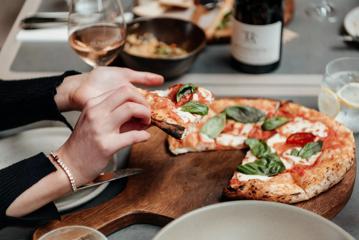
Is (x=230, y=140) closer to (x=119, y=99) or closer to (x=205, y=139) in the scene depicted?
(x=205, y=139)

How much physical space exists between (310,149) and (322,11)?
2.43ft

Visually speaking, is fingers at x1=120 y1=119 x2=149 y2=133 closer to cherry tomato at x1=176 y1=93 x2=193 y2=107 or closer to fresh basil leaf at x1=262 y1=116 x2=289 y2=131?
cherry tomato at x1=176 y1=93 x2=193 y2=107

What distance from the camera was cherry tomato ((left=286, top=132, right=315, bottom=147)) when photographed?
4.44 feet

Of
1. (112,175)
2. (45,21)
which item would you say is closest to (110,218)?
(112,175)

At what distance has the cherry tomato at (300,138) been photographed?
1354mm

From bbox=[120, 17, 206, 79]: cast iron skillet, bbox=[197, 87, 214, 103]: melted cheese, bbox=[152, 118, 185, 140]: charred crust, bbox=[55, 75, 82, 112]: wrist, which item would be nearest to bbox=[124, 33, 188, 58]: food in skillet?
bbox=[120, 17, 206, 79]: cast iron skillet

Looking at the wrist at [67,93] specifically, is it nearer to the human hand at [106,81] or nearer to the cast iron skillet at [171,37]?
the human hand at [106,81]

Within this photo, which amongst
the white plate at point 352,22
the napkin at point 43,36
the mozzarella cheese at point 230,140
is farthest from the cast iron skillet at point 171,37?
the white plate at point 352,22

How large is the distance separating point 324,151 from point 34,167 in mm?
564

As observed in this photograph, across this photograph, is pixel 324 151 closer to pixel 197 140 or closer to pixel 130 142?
pixel 197 140

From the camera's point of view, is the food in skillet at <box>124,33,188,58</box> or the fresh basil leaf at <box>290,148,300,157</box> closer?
the fresh basil leaf at <box>290,148,300,157</box>

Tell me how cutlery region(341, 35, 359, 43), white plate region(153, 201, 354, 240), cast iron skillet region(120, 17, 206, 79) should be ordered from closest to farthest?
white plate region(153, 201, 354, 240) < cast iron skillet region(120, 17, 206, 79) < cutlery region(341, 35, 359, 43)

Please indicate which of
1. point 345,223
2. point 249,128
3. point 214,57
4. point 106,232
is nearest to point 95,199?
point 106,232

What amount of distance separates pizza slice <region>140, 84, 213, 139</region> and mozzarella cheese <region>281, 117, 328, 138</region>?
0.19 meters
